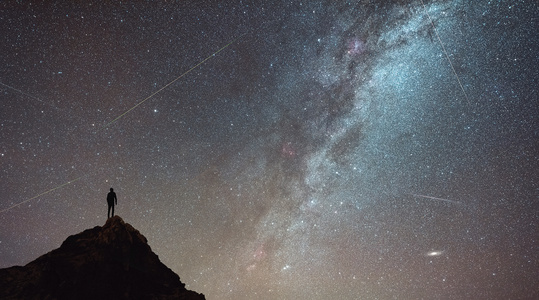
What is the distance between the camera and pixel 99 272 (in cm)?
1323

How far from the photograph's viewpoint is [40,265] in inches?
529

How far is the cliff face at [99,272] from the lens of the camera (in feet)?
41.4

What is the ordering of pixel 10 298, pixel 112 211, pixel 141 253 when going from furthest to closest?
pixel 112 211 → pixel 141 253 → pixel 10 298

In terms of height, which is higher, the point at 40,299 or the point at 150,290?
the point at 40,299

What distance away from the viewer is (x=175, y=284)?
15.4m

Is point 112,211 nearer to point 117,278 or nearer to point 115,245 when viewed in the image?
point 115,245

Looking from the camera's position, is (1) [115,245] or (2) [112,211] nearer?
(1) [115,245]

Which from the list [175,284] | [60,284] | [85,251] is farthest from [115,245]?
[175,284]

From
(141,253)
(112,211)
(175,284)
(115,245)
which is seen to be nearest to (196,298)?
(175,284)

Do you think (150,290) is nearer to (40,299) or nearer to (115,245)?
(115,245)

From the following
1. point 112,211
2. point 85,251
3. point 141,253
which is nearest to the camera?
point 85,251

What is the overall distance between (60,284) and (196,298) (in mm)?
5754

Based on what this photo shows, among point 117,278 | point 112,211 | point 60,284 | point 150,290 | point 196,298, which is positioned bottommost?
point 196,298

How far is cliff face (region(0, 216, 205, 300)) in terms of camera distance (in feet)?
41.4
